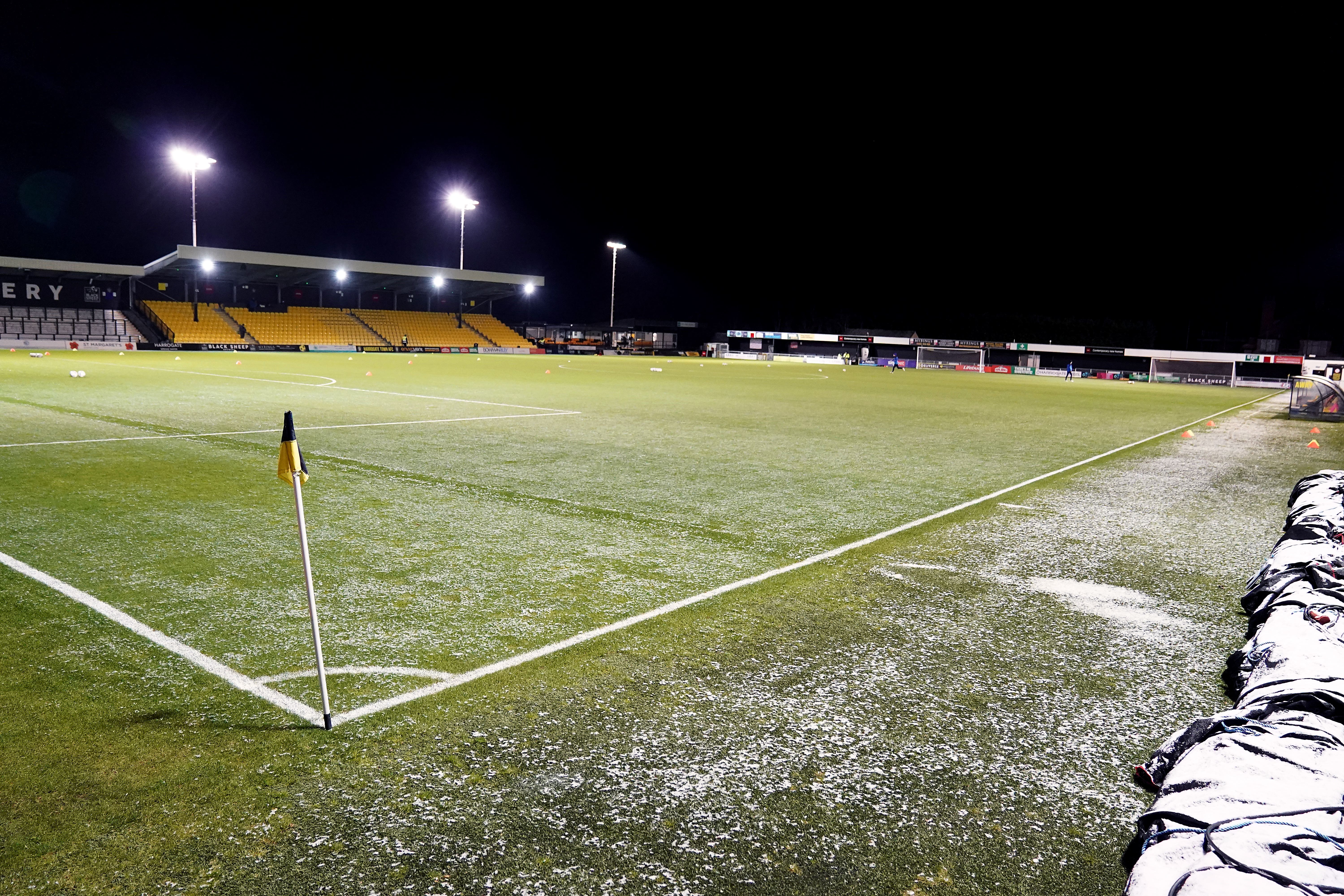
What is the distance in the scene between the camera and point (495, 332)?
65125 mm

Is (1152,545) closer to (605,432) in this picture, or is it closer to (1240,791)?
(1240,791)

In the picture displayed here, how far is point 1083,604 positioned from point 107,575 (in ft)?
20.9

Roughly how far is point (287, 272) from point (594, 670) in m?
52.8

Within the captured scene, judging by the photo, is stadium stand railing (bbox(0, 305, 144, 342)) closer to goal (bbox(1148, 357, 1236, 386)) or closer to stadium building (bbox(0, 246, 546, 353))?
stadium building (bbox(0, 246, 546, 353))

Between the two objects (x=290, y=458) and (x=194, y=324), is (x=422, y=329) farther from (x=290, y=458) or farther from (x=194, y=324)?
(x=290, y=458)

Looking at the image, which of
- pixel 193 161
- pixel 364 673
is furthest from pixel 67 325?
pixel 364 673

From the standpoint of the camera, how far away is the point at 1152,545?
24.1 ft

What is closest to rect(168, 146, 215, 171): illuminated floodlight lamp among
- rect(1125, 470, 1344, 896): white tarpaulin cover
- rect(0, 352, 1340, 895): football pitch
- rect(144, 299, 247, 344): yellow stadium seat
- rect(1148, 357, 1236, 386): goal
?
rect(144, 299, 247, 344): yellow stadium seat

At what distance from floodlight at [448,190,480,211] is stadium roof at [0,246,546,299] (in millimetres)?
4110

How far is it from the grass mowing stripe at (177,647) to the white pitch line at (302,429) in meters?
A: 4.43

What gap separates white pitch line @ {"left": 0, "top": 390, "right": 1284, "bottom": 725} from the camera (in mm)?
3703

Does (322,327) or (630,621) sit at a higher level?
(322,327)

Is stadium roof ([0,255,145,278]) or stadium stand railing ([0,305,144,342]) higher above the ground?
stadium roof ([0,255,145,278])

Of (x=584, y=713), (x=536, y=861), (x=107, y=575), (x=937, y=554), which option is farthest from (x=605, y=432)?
(x=536, y=861)
